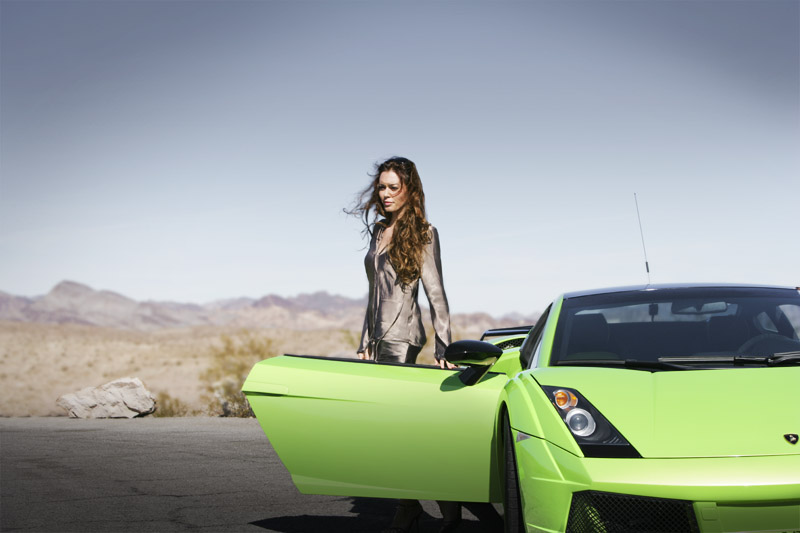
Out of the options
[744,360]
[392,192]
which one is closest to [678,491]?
[744,360]

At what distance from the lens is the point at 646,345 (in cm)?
484

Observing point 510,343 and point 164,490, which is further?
point 164,490

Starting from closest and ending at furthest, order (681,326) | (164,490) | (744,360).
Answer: (744,360) → (681,326) → (164,490)

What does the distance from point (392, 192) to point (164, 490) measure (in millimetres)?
3441

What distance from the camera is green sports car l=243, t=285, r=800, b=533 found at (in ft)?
11.6

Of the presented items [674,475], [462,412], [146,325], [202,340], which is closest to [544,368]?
[462,412]

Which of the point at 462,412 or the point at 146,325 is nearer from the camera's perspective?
the point at 462,412

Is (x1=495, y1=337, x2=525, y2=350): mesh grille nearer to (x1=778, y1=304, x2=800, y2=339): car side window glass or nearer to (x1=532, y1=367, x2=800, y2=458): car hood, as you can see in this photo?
(x1=778, y1=304, x2=800, y2=339): car side window glass

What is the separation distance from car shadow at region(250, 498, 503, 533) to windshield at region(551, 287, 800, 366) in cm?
163

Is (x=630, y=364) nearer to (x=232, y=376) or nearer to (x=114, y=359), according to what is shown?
(x=232, y=376)

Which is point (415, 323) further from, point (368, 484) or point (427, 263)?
point (368, 484)

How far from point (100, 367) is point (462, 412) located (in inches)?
1633

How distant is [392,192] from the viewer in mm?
5824

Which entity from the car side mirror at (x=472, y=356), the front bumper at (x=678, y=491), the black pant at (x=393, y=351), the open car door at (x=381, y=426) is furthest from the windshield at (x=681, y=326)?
the black pant at (x=393, y=351)
